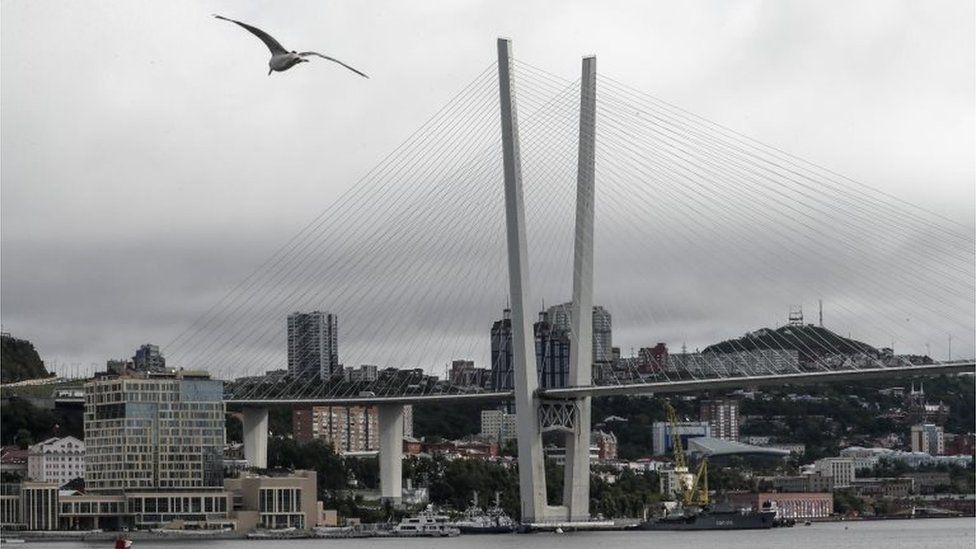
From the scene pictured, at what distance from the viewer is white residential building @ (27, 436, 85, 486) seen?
66.8 metres

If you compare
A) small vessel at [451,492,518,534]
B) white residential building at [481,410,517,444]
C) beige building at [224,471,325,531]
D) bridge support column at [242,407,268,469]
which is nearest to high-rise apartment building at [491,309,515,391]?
small vessel at [451,492,518,534]

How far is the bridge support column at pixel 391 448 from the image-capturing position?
61.8 metres

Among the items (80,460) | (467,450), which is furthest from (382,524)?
(467,450)

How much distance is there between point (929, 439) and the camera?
120 metres

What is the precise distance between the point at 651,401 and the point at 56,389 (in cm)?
4987

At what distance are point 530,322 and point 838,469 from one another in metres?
65.6

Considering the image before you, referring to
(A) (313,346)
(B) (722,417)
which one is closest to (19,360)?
(A) (313,346)

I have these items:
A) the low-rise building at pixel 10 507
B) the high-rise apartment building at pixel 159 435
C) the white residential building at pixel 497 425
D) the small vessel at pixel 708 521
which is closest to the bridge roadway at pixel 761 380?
the high-rise apartment building at pixel 159 435

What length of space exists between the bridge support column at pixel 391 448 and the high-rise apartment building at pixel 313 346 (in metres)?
14.4

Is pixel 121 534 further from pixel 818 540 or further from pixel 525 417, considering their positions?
pixel 818 540

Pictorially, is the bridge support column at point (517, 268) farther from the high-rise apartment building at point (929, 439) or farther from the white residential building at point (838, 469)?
the high-rise apartment building at point (929, 439)

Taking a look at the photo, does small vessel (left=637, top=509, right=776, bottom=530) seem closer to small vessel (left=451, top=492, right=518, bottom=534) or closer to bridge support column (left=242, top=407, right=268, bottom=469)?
small vessel (left=451, top=492, right=518, bottom=534)

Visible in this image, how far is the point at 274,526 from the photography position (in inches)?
2243

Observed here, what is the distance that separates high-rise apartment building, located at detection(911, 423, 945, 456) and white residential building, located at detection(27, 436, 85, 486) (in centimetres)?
6040
